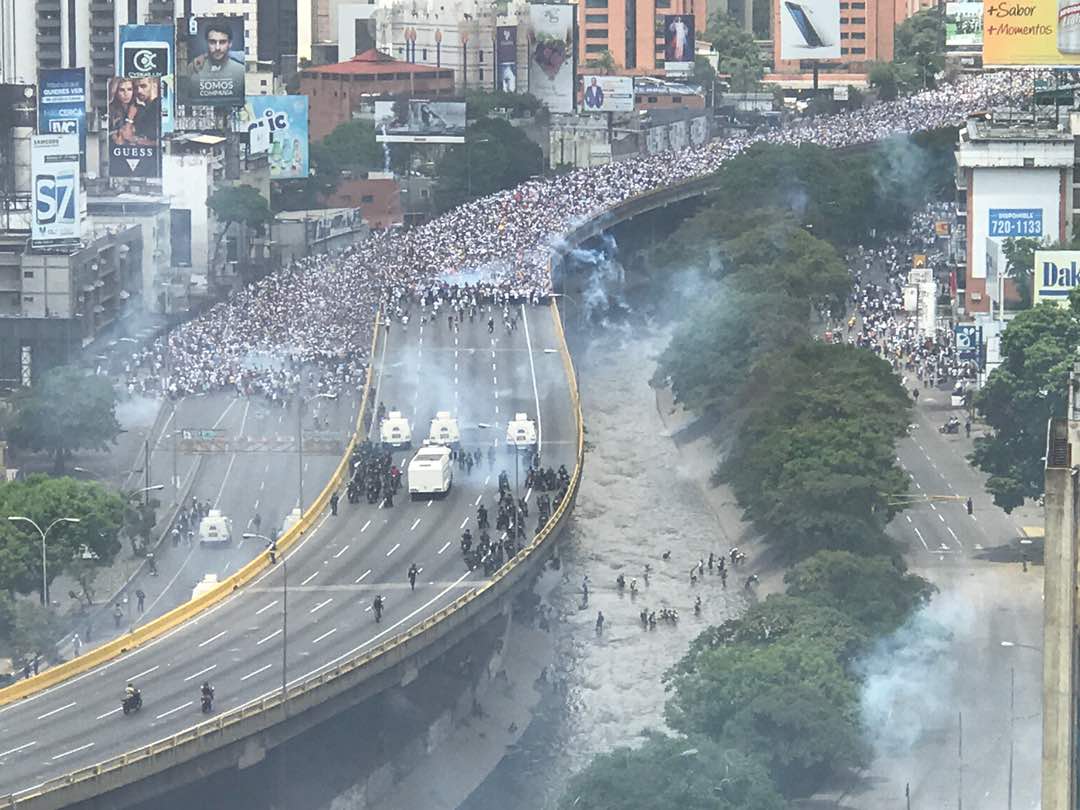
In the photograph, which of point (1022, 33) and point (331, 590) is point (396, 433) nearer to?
point (331, 590)

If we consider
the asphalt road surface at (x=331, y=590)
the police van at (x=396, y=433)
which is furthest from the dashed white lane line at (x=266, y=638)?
the police van at (x=396, y=433)

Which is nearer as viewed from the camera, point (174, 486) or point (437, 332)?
point (174, 486)

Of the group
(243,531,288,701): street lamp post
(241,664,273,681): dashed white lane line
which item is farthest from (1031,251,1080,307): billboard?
(241,664,273,681): dashed white lane line

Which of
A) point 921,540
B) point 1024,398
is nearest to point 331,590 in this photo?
point 921,540

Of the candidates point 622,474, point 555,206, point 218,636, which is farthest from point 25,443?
point 555,206

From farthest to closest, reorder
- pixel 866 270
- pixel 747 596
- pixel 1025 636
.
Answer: pixel 866 270 < pixel 747 596 < pixel 1025 636

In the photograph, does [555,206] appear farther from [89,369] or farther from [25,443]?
[25,443]
